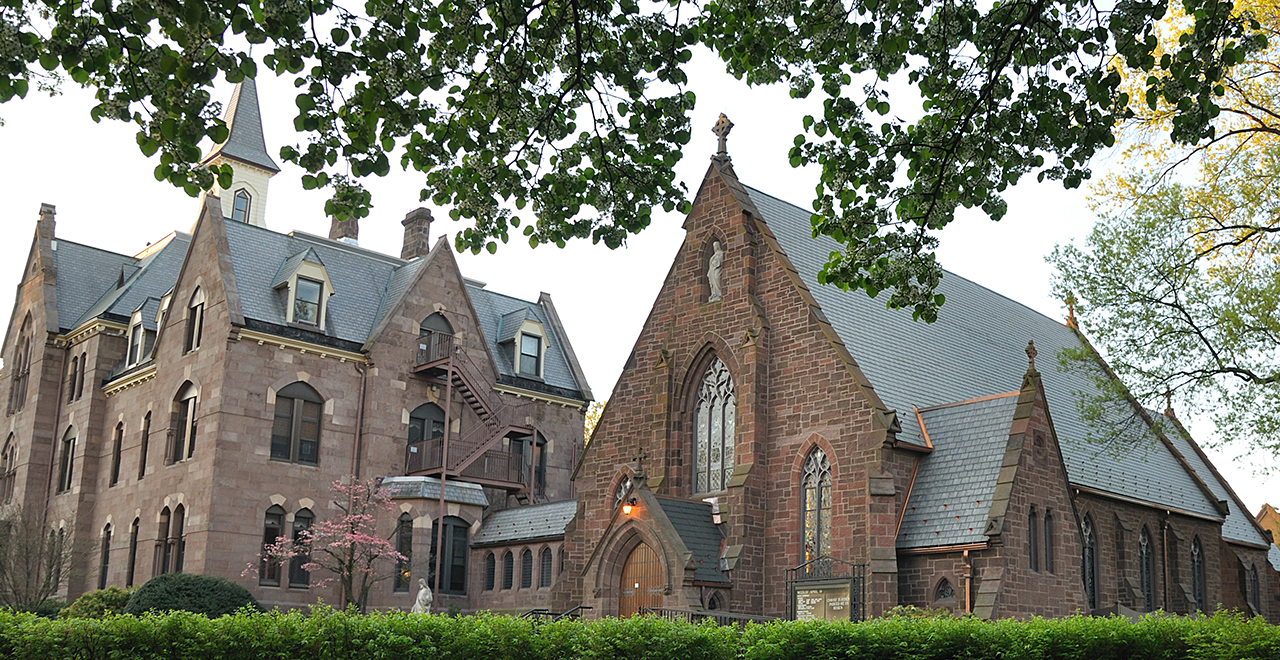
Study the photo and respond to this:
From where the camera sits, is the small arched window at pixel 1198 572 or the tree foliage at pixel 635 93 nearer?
the tree foliage at pixel 635 93

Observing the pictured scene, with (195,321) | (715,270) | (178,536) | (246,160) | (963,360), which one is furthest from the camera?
(246,160)

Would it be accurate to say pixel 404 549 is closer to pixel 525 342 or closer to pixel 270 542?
pixel 270 542

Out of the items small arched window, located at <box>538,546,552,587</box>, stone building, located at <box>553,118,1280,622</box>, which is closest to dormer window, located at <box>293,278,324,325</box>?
small arched window, located at <box>538,546,552,587</box>

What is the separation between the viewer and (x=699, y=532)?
24.3 meters

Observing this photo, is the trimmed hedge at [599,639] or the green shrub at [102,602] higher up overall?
the trimmed hedge at [599,639]

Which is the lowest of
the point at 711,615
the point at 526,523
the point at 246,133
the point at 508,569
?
the point at 711,615

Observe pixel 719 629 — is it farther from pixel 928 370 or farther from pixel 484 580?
pixel 484 580

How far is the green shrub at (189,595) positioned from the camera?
27.6 meters

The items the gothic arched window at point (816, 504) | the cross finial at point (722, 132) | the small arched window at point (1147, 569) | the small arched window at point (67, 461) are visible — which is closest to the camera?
the gothic arched window at point (816, 504)

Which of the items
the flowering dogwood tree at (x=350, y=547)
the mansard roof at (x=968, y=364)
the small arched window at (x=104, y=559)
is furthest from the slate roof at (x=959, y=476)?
the small arched window at (x=104, y=559)

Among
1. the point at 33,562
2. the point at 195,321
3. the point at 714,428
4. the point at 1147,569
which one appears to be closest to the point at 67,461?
the point at 33,562

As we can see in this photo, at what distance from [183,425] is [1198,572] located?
3071 centimetres

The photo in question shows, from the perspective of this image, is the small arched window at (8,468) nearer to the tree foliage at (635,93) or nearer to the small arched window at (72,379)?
the small arched window at (72,379)

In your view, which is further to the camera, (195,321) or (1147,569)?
(195,321)
